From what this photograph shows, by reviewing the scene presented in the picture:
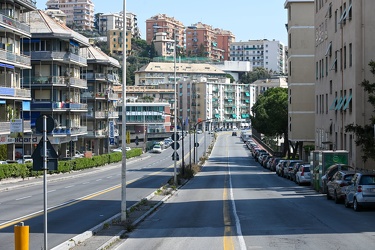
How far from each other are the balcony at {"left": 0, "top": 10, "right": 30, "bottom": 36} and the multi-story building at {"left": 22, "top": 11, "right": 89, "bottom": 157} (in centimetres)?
1125

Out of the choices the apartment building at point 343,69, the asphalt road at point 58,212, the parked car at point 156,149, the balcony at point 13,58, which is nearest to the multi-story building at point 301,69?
the apartment building at point 343,69

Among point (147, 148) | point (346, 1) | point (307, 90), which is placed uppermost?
point (346, 1)

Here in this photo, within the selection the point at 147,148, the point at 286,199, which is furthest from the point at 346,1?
the point at 147,148

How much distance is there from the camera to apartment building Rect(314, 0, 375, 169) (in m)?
44.1

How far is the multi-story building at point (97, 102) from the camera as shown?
3664 inches

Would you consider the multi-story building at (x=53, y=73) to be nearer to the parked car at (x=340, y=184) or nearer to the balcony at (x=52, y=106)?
the balcony at (x=52, y=106)

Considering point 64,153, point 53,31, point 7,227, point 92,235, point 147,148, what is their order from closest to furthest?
point 92,235 < point 7,227 < point 53,31 < point 64,153 < point 147,148

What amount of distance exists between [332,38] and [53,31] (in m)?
31.3

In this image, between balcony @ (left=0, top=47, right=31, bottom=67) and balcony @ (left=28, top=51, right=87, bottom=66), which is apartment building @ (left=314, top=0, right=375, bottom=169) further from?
balcony @ (left=28, top=51, right=87, bottom=66)

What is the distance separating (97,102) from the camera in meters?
95.6

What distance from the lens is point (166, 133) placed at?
148750mm

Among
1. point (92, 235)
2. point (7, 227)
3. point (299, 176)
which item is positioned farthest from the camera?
point (299, 176)

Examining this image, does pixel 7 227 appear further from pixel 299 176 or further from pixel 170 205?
pixel 299 176

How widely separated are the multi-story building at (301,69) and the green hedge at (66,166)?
2170 cm
